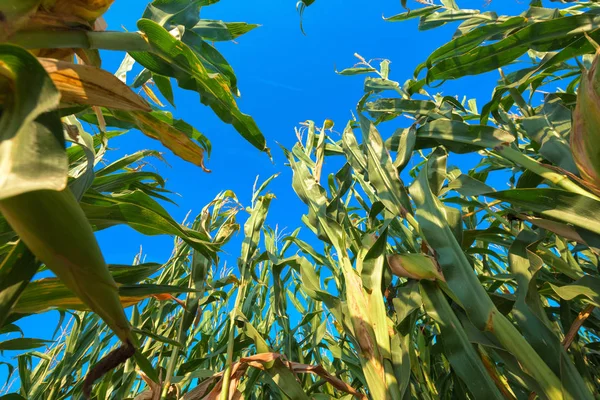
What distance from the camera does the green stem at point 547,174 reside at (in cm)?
67

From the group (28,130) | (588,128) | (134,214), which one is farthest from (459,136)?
(28,130)

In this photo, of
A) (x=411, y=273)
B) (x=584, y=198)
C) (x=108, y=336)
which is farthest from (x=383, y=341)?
(x=108, y=336)

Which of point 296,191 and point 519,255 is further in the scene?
point 296,191

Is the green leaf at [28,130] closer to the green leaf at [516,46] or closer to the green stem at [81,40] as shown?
the green stem at [81,40]

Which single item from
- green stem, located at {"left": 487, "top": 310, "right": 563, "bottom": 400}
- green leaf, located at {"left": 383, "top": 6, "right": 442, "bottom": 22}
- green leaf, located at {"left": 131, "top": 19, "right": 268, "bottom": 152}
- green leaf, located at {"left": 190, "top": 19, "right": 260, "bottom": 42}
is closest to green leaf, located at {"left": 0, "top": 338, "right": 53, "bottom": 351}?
green leaf, located at {"left": 131, "top": 19, "right": 268, "bottom": 152}

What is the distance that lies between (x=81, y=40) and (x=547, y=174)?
2.46 feet

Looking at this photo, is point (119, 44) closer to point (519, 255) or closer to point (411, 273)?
point (411, 273)

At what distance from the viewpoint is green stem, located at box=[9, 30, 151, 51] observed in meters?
0.37

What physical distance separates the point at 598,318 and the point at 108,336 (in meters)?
1.31

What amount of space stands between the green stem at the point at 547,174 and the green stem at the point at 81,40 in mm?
676

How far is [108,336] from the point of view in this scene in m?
1.23

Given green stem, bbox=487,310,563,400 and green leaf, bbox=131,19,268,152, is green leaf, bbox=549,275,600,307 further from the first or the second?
green leaf, bbox=131,19,268,152

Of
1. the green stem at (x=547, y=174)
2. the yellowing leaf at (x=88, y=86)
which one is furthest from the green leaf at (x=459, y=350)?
the yellowing leaf at (x=88, y=86)

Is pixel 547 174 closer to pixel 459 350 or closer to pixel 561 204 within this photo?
pixel 561 204
